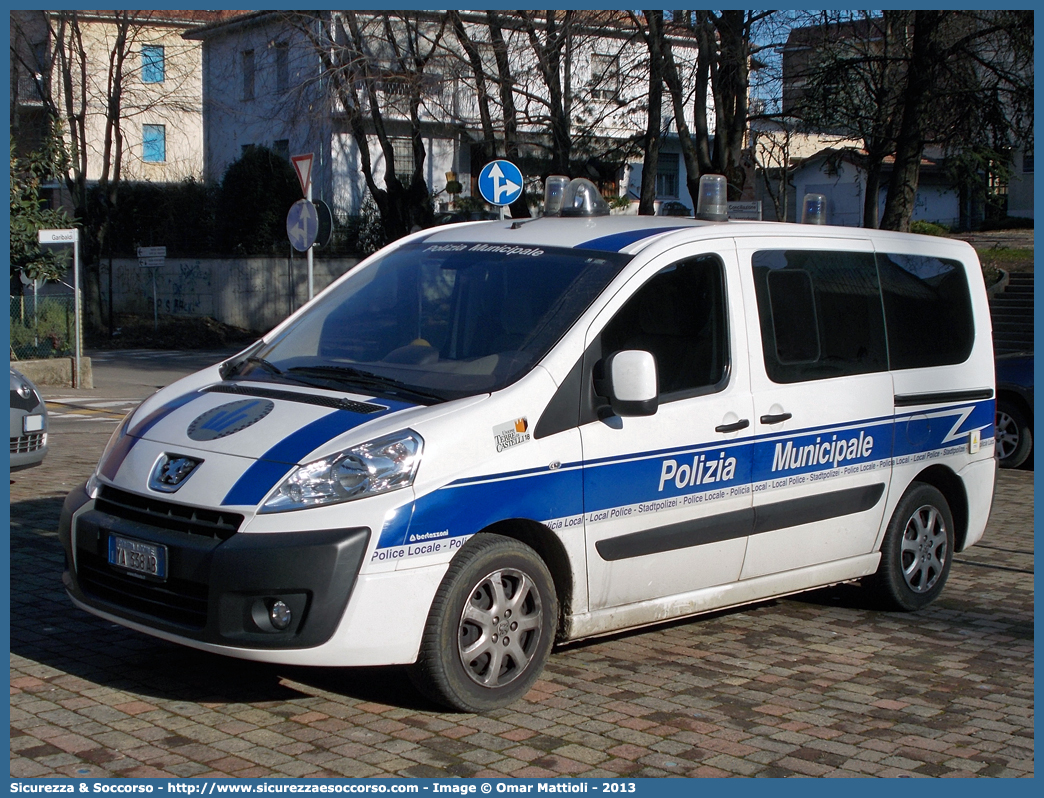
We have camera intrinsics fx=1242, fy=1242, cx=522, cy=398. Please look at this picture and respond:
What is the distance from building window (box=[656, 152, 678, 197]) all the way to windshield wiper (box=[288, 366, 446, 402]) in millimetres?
47404

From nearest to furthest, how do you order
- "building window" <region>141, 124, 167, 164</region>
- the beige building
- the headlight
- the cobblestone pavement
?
the cobblestone pavement → the headlight → the beige building → "building window" <region>141, 124, 167, 164</region>

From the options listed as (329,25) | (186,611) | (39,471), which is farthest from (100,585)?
(329,25)

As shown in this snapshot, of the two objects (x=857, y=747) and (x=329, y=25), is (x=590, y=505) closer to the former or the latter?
(x=857, y=747)

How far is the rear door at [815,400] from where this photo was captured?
19.4ft

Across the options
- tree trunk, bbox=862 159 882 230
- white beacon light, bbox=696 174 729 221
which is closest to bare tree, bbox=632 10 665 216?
tree trunk, bbox=862 159 882 230

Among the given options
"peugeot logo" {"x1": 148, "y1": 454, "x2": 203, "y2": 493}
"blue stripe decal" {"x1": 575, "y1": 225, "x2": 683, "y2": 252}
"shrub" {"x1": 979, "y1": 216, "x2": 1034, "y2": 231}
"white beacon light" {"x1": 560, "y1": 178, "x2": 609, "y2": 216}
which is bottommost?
"peugeot logo" {"x1": 148, "y1": 454, "x2": 203, "y2": 493}

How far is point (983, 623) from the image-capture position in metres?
6.77

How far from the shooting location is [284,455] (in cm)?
464

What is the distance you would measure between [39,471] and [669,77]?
12191 millimetres

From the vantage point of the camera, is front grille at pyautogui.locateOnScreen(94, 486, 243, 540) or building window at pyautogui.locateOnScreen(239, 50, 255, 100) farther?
building window at pyautogui.locateOnScreen(239, 50, 255, 100)

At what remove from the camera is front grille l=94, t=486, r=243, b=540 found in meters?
4.59

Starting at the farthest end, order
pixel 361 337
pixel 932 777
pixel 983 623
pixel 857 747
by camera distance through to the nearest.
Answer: pixel 983 623, pixel 361 337, pixel 857 747, pixel 932 777

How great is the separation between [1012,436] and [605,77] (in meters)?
10.2

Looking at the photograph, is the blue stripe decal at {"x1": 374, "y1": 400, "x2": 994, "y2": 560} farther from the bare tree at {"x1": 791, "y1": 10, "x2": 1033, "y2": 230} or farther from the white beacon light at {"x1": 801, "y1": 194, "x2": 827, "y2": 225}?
the bare tree at {"x1": 791, "y1": 10, "x2": 1033, "y2": 230}
